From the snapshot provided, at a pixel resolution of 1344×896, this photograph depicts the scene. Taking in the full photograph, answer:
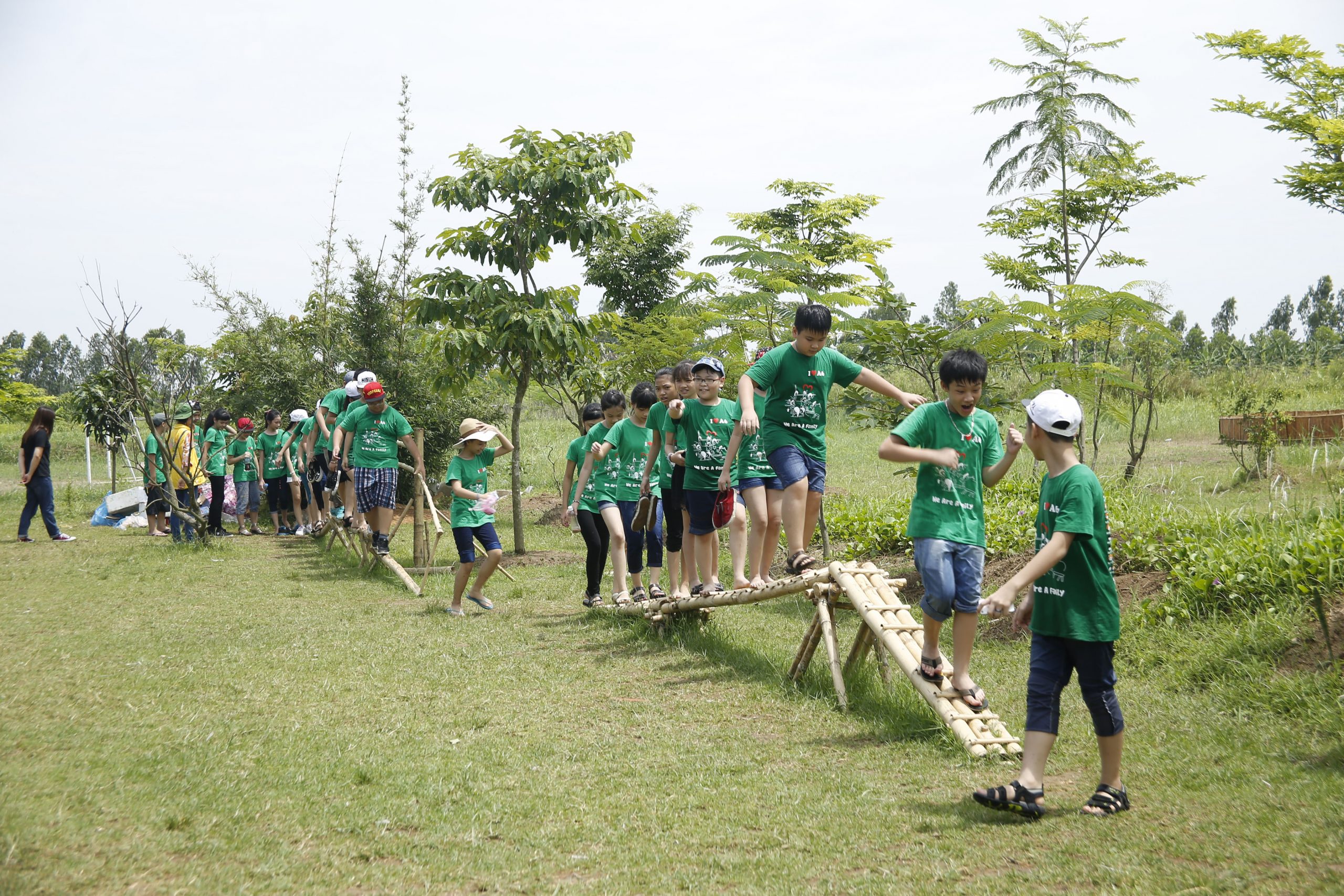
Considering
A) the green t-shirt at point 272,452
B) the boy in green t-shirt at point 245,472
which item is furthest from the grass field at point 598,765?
the boy in green t-shirt at point 245,472

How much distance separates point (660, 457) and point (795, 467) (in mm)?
2127

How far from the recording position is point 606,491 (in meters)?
8.91

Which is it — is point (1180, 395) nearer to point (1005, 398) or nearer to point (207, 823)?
point (1005, 398)

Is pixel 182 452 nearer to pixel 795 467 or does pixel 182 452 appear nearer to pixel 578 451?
pixel 578 451

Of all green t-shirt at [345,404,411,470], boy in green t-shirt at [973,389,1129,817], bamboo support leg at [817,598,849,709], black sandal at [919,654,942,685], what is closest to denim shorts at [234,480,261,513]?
green t-shirt at [345,404,411,470]

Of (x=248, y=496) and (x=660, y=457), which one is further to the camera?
(x=248, y=496)

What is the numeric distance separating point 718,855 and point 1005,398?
317 inches

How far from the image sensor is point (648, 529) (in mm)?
9008

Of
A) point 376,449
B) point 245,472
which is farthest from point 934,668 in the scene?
point 245,472

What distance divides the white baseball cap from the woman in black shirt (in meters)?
14.7

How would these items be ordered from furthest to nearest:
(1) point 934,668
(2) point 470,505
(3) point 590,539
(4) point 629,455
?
1. (3) point 590,539
2. (2) point 470,505
3. (4) point 629,455
4. (1) point 934,668

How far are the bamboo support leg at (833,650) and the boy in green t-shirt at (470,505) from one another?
360 cm

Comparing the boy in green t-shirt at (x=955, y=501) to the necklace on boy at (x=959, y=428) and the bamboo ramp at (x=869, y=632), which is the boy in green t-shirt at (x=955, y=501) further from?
the bamboo ramp at (x=869, y=632)

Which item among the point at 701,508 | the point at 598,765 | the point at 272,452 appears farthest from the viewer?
the point at 272,452
